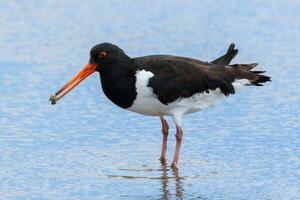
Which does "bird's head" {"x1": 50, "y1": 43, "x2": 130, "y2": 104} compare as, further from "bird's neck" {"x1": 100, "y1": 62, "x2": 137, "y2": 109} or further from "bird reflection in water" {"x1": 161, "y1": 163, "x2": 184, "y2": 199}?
"bird reflection in water" {"x1": 161, "y1": 163, "x2": 184, "y2": 199}

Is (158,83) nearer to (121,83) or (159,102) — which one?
(159,102)

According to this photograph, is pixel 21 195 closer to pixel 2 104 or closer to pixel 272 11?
pixel 2 104

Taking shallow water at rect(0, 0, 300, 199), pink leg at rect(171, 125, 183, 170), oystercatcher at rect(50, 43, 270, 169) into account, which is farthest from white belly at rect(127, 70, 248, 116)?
shallow water at rect(0, 0, 300, 199)

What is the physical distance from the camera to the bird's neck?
976 centimetres

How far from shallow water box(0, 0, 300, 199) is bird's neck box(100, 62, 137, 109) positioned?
67cm

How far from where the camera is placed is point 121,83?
9.80m

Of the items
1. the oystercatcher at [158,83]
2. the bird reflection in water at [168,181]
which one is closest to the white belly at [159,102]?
the oystercatcher at [158,83]

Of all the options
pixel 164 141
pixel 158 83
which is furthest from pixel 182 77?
pixel 164 141

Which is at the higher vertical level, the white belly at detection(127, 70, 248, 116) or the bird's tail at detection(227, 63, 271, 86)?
the bird's tail at detection(227, 63, 271, 86)

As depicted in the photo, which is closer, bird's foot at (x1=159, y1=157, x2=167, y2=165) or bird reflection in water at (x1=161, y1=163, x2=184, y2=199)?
bird reflection in water at (x1=161, y1=163, x2=184, y2=199)

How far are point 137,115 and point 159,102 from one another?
1802 millimetres

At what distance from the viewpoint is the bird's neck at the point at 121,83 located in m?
9.76

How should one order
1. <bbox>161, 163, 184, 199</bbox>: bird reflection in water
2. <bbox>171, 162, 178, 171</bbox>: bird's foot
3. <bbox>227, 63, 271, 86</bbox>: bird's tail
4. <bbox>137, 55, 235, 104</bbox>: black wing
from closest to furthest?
<bbox>161, 163, 184, 199</bbox>: bird reflection in water
<bbox>171, 162, 178, 171</bbox>: bird's foot
<bbox>137, 55, 235, 104</bbox>: black wing
<bbox>227, 63, 271, 86</bbox>: bird's tail

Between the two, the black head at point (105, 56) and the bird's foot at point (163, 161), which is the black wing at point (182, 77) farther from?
the bird's foot at point (163, 161)
